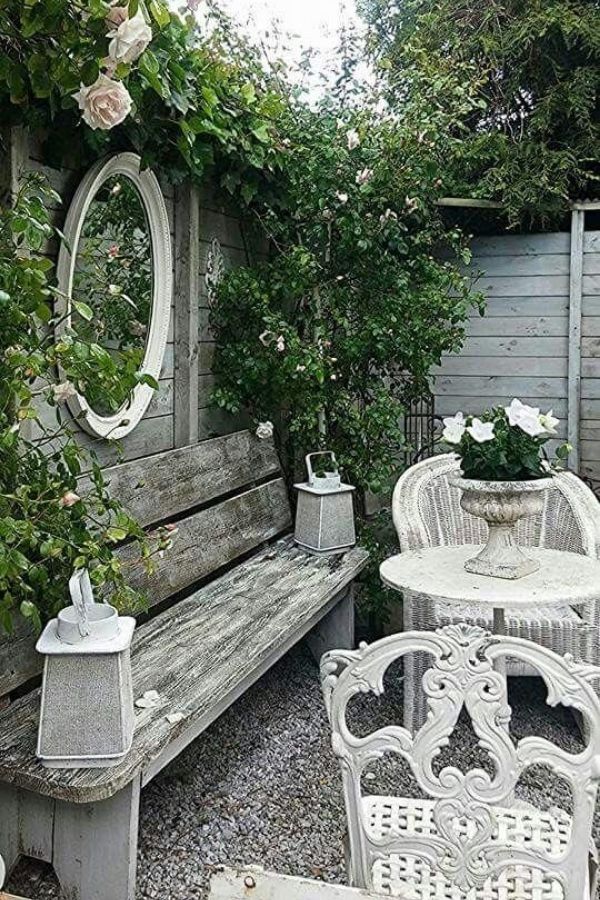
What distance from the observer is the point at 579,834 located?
116 cm

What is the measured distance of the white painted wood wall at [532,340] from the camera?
12.9 feet

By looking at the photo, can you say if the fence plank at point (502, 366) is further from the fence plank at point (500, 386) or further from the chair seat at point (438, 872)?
the chair seat at point (438, 872)

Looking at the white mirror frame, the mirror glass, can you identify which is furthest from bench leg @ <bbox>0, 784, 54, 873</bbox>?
the mirror glass

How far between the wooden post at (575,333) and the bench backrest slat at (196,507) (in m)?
1.42

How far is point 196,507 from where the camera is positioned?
3.07 m

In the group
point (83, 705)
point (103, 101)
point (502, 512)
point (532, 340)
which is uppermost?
point (103, 101)

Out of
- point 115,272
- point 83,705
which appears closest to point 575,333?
point 115,272

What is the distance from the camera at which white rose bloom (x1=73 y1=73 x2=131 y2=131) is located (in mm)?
1567

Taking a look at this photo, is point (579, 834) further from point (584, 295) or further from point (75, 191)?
point (584, 295)

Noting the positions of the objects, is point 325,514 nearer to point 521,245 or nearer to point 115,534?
point 115,534

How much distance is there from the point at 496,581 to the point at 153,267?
1521 millimetres

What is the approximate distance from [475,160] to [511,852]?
3.28 metres

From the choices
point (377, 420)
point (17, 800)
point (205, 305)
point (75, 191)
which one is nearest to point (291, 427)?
point (377, 420)

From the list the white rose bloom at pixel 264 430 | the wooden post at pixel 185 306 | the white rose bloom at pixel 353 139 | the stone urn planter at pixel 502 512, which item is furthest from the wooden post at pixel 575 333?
the wooden post at pixel 185 306
